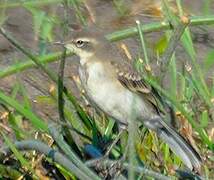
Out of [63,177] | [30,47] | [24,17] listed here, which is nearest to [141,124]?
[63,177]

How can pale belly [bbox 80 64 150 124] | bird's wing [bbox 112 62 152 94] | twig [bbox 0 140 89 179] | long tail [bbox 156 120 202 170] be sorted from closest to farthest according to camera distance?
1. twig [bbox 0 140 89 179]
2. long tail [bbox 156 120 202 170]
3. pale belly [bbox 80 64 150 124]
4. bird's wing [bbox 112 62 152 94]

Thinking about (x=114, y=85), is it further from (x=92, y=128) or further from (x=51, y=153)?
(x=51, y=153)

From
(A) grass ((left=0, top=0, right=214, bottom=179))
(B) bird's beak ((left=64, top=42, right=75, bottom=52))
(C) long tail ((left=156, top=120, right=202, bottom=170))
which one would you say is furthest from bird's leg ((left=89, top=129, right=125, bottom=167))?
(B) bird's beak ((left=64, top=42, right=75, bottom=52))

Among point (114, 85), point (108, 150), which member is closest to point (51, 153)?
point (108, 150)

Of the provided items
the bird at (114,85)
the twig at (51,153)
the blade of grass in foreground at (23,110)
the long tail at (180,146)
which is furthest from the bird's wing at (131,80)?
the twig at (51,153)

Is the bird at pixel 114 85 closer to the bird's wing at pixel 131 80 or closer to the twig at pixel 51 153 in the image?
the bird's wing at pixel 131 80

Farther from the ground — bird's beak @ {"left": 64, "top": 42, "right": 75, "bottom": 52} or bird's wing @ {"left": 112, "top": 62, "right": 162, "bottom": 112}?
bird's beak @ {"left": 64, "top": 42, "right": 75, "bottom": 52}

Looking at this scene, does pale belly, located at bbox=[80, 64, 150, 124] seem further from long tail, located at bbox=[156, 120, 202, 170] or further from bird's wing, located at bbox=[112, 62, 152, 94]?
long tail, located at bbox=[156, 120, 202, 170]
